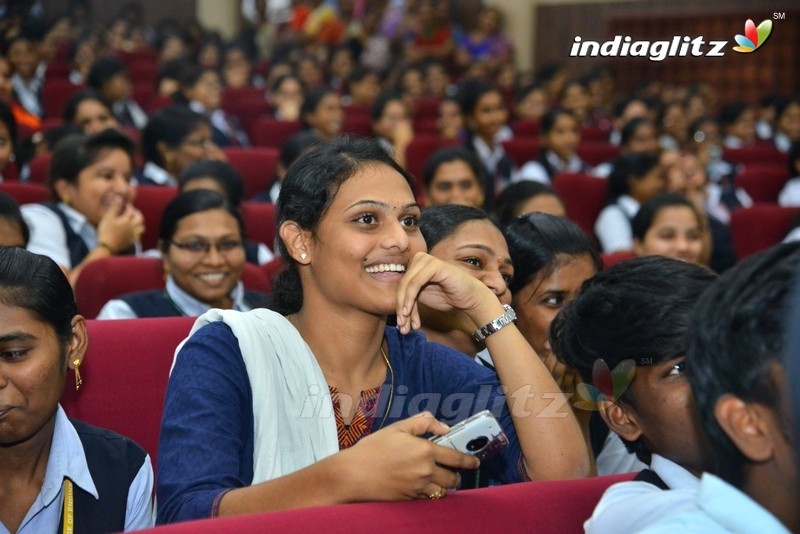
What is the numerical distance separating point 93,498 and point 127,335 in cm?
49

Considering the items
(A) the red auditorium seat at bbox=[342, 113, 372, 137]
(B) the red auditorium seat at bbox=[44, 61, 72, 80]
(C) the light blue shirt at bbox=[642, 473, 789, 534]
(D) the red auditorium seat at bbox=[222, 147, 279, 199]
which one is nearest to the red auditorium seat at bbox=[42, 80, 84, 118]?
(B) the red auditorium seat at bbox=[44, 61, 72, 80]

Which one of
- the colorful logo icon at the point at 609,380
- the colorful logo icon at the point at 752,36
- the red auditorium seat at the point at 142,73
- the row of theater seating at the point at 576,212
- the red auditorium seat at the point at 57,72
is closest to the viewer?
the colorful logo icon at the point at 609,380

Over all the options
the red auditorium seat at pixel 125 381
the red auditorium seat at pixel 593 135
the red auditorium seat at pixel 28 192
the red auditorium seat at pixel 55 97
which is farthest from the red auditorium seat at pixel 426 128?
the red auditorium seat at pixel 125 381

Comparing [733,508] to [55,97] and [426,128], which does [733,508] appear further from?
[55,97]

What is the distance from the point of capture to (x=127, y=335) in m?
1.90

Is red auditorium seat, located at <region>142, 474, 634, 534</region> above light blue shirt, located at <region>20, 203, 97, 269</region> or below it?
below

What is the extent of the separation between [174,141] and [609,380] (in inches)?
138

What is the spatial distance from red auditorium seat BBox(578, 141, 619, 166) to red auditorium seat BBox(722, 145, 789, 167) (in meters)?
0.98

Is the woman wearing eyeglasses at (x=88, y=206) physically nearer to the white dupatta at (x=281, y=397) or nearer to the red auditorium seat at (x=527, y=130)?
the white dupatta at (x=281, y=397)

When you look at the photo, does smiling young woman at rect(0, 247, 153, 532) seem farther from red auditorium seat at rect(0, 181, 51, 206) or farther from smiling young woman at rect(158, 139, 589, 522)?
red auditorium seat at rect(0, 181, 51, 206)

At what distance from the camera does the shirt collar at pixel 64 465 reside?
1.46m

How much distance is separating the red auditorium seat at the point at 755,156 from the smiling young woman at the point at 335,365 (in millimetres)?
5816

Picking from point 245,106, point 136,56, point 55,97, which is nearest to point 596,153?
point 245,106

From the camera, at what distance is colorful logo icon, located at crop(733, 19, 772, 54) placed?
153 inches
